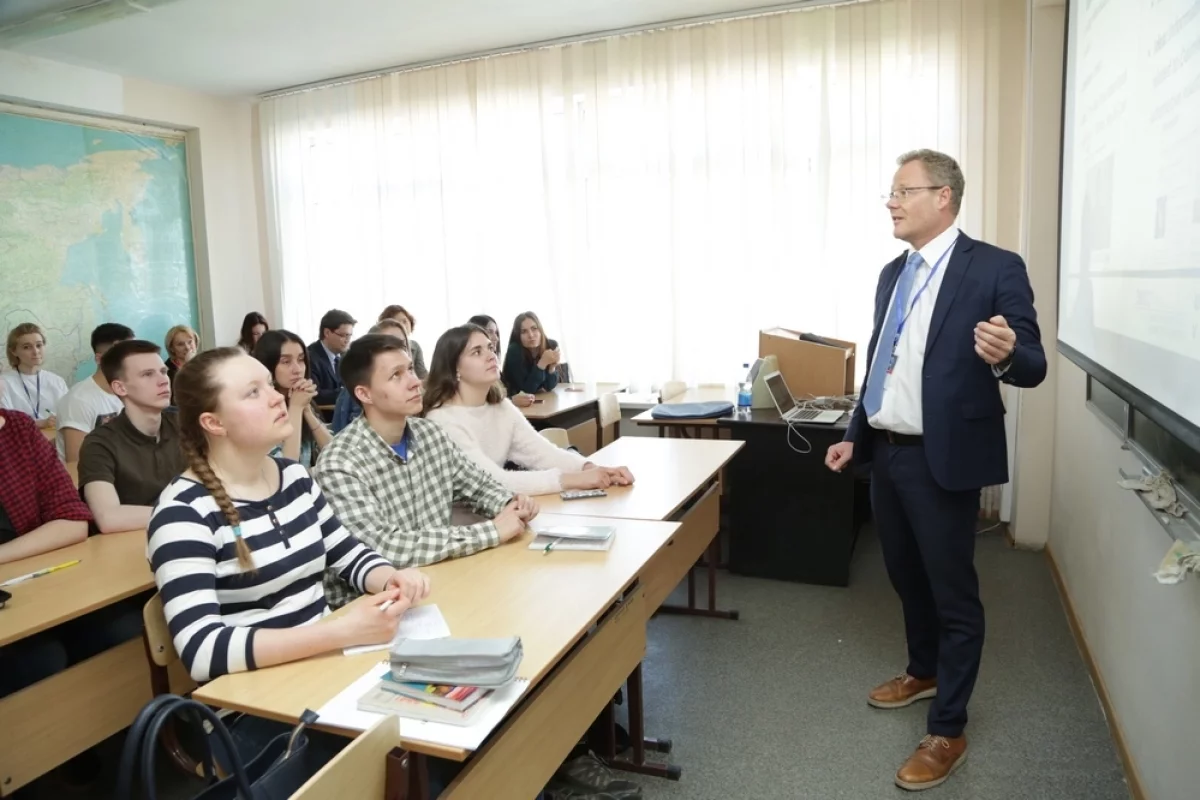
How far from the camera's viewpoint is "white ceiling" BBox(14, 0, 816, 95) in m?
4.86

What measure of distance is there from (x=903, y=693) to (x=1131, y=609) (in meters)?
0.75

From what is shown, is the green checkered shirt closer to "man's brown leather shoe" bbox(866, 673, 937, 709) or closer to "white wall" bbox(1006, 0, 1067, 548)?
"man's brown leather shoe" bbox(866, 673, 937, 709)

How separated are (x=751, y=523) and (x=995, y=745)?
164cm

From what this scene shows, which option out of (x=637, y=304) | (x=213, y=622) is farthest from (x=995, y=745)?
(x=637, y=304)

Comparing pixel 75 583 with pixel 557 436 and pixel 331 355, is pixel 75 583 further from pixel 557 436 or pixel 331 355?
pixel 331 355

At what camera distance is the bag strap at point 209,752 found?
1087 millimetres

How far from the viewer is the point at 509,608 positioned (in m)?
1.82

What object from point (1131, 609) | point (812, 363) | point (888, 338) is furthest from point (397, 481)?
point (812, 363)

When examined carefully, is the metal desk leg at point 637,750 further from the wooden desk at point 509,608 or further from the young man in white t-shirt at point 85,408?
the young man in white t-shirt at point 85,408

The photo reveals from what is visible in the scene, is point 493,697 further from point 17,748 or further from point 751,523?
point 751,523

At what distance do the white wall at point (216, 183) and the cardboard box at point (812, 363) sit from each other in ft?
15.2

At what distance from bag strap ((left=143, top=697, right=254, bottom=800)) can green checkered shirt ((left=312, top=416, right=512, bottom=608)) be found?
848mm

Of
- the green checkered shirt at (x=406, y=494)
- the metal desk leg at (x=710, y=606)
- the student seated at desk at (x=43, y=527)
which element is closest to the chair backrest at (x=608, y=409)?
the metal desk leg at (x=710, y=606)

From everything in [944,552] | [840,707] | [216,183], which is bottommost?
[840,707]
